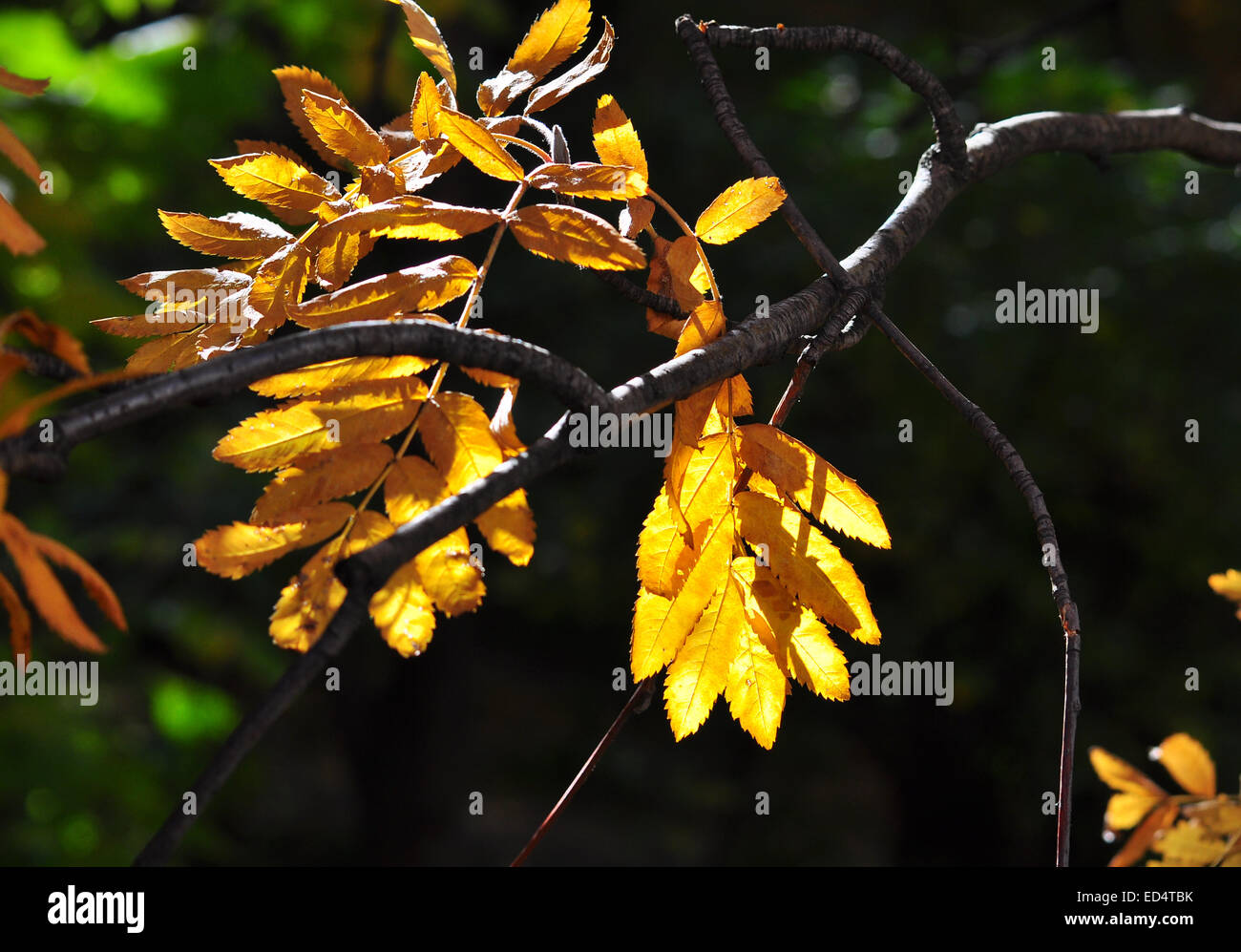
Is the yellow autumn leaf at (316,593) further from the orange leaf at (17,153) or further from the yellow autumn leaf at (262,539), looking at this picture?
the orange leaf at (17,153)

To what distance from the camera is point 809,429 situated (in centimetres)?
481

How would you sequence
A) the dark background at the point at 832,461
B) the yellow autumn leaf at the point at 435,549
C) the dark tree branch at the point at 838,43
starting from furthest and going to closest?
the dark background at the point at 832,461, the dark tree branch at the point at 838,43, the yellow autumn leaf at the point at 435,549

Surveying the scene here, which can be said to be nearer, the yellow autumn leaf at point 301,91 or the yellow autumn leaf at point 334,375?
the yellow autumn leaf at point 334,375

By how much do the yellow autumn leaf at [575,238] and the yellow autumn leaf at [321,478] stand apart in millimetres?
230

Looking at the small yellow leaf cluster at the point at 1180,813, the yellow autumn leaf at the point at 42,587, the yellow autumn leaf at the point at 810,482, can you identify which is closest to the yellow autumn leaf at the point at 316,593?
the yellow autumn leaf at the point at 42,587

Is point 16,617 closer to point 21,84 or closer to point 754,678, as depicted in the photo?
point 21,84

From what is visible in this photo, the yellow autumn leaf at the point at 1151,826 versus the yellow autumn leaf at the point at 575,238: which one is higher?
the yellow autumn leaf at the point at 575,238

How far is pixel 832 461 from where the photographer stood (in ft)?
14.9

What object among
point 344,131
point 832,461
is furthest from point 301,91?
point 832,461

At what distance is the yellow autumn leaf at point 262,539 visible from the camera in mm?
825

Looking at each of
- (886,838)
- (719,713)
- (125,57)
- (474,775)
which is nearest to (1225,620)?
(886,838)

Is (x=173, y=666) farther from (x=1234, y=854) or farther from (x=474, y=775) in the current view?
(x=1234, y=854)

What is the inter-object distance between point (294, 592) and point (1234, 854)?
3.25 ft

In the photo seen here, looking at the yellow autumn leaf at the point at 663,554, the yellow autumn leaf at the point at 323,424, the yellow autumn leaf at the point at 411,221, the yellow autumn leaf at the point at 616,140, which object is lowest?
the yellow autumn leaf at the point at 663,554
